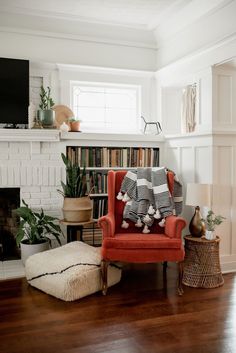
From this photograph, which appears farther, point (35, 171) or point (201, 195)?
point (35, 171)

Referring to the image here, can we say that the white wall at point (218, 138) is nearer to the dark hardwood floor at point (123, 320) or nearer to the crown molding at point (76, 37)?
the dark hardwood floor at point (123, 320)

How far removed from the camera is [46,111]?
421cm

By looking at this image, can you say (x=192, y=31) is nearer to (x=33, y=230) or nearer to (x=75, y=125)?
(x=75, y=125)

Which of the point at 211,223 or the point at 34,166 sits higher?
the point at 34,166

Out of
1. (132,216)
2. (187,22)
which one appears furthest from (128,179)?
(187,22)

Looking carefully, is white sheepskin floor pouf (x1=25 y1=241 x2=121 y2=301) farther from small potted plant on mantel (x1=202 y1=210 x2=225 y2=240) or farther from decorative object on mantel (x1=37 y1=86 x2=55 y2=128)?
decorative object on mantel (x1=37 y1=86 x2=55 y2=128)

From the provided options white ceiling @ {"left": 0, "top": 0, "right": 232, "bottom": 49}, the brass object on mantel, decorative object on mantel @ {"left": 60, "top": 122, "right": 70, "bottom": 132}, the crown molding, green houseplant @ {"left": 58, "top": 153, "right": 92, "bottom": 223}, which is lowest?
the brass object on mantel

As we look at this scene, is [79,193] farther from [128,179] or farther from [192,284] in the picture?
[192,284]

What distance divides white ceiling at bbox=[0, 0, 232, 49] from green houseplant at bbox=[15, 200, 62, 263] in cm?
198

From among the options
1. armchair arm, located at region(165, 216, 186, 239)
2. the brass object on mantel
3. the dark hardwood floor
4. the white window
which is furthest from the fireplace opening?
the brass object on mantel

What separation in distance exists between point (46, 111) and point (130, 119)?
121cm

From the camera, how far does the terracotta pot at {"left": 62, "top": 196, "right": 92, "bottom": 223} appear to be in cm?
404

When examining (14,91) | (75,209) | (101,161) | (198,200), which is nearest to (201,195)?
(198,200)

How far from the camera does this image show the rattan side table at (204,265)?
11.5 ft
